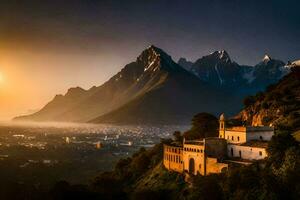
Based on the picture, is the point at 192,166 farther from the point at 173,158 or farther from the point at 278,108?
the point at 278,108

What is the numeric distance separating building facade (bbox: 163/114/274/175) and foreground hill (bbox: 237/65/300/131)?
30.2 ft

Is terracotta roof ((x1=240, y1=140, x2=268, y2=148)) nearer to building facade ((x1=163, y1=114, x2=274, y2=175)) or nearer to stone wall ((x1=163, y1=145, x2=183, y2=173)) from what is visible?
building facade ((x1=163, y1=114, x2=274, y2=175))

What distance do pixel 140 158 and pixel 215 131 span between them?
1662 cm

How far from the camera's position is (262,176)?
5344cm

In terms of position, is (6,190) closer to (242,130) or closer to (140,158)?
(140,158)

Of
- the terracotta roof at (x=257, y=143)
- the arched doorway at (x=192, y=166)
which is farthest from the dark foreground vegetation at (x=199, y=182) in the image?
the terracotta roof at (x=257, y=143)

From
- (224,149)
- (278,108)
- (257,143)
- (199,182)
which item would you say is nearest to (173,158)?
(224,149)

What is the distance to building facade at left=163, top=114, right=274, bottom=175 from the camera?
60562 mm

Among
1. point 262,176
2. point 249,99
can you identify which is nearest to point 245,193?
point 262,176

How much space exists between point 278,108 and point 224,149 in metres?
24.2

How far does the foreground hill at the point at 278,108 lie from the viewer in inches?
3008

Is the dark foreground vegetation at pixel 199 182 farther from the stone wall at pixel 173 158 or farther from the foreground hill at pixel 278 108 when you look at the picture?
the foreground hill at pixel 278 108

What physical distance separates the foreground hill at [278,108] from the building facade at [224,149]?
9.21 meters

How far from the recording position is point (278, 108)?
84.6 m
